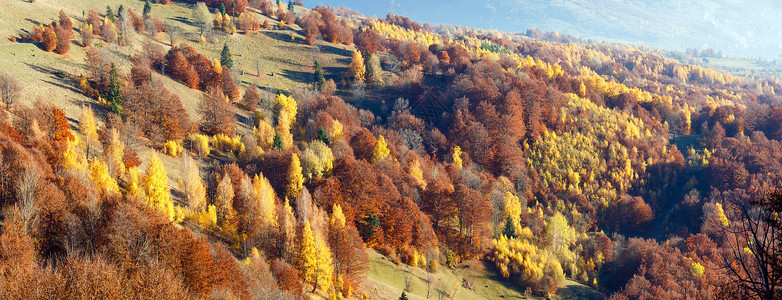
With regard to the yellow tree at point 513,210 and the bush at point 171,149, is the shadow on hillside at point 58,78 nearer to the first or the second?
the bush at point 171,149

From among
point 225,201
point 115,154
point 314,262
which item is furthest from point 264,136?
point 314,262

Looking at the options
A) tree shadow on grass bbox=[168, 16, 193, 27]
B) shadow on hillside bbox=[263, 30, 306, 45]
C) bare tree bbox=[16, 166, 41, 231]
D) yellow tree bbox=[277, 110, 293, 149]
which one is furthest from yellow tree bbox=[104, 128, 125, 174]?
shadow on hillside bbox=[263, 30, 306, 45]

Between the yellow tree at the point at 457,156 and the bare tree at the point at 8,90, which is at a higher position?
the bare tree at the point at 8,90

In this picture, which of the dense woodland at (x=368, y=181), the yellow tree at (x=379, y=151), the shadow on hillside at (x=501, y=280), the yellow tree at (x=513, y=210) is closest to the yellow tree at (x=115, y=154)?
the dense woodland at (x=368, y=181)

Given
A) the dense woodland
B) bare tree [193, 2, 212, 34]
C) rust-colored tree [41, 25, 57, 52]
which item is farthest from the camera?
bare tree [193, 2, 212, 34]

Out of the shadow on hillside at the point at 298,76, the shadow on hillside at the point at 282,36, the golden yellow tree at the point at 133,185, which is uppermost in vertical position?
the shadow on hillside at the point at 282,36

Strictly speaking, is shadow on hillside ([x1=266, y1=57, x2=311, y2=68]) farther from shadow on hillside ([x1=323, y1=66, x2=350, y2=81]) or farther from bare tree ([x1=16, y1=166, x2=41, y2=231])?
bare tree ([x1=16, y1=166, x2=41, y2=231])

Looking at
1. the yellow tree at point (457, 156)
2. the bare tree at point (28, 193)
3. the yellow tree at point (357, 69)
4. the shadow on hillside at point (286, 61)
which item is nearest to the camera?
the bare tree at point (28, 193)
